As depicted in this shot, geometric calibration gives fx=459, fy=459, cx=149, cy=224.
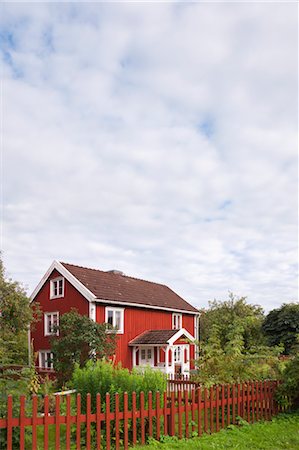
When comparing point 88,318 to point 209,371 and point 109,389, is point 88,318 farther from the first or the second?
point 109,389

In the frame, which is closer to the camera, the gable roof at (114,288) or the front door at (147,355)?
the gable roof at (114,288)

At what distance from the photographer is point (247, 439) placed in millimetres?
9258

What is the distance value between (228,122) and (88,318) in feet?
43.6

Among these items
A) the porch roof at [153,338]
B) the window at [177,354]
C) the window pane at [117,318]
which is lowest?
the window at [177,354]

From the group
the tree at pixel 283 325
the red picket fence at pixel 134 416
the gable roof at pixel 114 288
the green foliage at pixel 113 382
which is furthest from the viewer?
the tree at pixel 283 325

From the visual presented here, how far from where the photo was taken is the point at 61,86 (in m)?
10.7

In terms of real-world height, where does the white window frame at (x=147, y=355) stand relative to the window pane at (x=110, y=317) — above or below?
below

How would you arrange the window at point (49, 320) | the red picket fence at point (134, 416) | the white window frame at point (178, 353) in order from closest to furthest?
1. the red picket fence at point (134, 416)
2. the window at point (49, 320)
3. the white window frame at point (178, 353)

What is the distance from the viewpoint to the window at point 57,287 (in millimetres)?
24609

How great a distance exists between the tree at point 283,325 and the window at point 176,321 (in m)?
7.35

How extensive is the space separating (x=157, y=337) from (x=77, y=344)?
18.5ft

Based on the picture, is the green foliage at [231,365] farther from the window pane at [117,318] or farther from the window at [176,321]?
the window at [176,321]

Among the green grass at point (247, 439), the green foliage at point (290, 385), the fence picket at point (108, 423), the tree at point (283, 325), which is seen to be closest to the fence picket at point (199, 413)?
the green grass at point (247, 439)

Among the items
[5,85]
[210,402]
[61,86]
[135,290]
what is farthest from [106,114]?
[135,290]
